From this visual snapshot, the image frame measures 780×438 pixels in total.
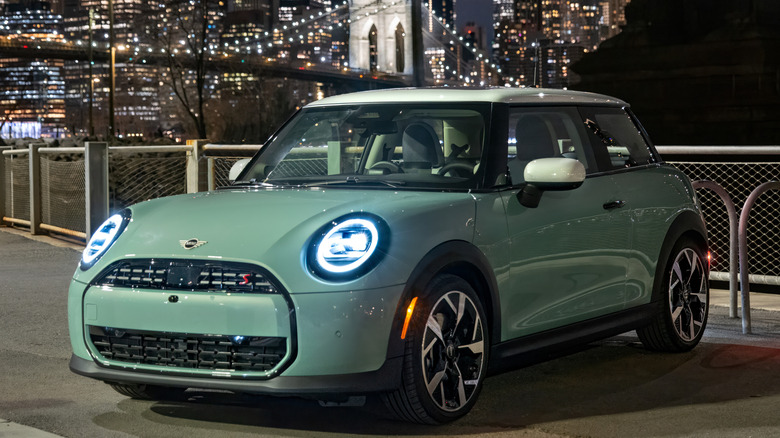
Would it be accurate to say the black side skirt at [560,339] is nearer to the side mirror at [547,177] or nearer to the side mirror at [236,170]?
the side mirror at [547,177]

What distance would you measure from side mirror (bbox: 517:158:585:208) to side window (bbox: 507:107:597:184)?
0.26 meters

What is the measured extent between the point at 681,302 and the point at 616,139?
1034mm

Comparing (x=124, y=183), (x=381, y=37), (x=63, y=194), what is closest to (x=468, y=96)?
(x=63, y=194)

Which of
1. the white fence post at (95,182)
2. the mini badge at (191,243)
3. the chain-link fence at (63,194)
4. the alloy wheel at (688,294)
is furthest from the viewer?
the chain-link fence at (63,194)

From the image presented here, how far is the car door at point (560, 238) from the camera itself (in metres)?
5.62

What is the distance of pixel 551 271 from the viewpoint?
5.81m

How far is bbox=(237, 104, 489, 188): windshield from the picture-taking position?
575cm

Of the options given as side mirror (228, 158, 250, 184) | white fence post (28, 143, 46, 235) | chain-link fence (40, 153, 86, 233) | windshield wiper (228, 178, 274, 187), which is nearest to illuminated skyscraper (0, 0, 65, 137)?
white fence post (28, 143, 46, 235)

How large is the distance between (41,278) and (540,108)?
6285mm

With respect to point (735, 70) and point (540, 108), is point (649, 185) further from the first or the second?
point (735, 70)

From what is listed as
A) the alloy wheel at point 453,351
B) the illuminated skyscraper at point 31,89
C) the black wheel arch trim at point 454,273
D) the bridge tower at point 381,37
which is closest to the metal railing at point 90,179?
the black wheel arch trim at point 454,273

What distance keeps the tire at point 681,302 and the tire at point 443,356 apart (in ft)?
6.02

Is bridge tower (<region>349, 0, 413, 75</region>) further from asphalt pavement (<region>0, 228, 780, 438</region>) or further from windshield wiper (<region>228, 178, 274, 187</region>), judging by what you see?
windshield wiper (<region>228, 178, 274, 187</region>)

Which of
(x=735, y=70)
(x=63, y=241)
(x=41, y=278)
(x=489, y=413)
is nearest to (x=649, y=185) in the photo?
(x=489, y=413)
